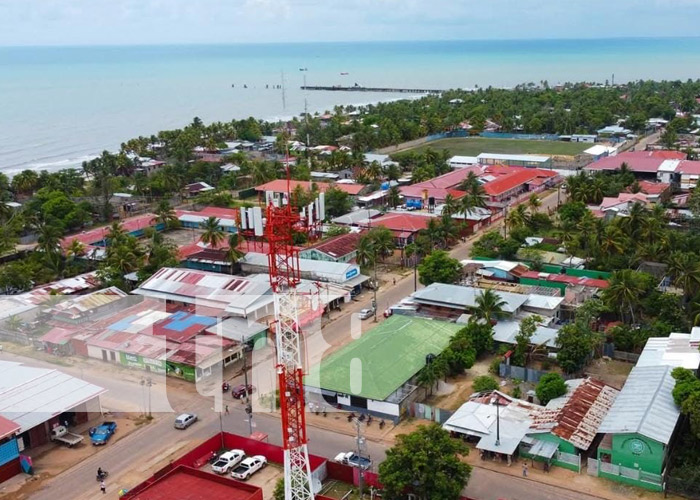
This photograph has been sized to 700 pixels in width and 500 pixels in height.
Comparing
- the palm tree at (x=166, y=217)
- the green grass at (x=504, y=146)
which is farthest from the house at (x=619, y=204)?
the palm tree at (x=166, y=217)

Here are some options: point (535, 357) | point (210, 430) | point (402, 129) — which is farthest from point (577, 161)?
point (210, 430)

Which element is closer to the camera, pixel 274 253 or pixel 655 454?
pixel 274 253

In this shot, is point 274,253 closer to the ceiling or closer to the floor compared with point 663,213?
closer to the ceiling

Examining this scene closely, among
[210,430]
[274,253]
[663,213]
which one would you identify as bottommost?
[210,430]

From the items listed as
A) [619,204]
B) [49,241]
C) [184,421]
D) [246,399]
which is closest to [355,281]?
[246,399]

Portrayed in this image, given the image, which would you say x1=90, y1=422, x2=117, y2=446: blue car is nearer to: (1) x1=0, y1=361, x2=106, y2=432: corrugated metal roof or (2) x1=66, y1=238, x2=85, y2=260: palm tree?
(1) x1=0, y1=361, x2=106, y2=432: corrugated metal roof

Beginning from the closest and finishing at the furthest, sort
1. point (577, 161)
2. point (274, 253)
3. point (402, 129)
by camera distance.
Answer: point (274, 253), point (577, 161), point (402, 129)

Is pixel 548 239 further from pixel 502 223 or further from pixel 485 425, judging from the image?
pixel 485 425

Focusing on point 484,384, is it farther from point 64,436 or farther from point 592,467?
point 64,436
